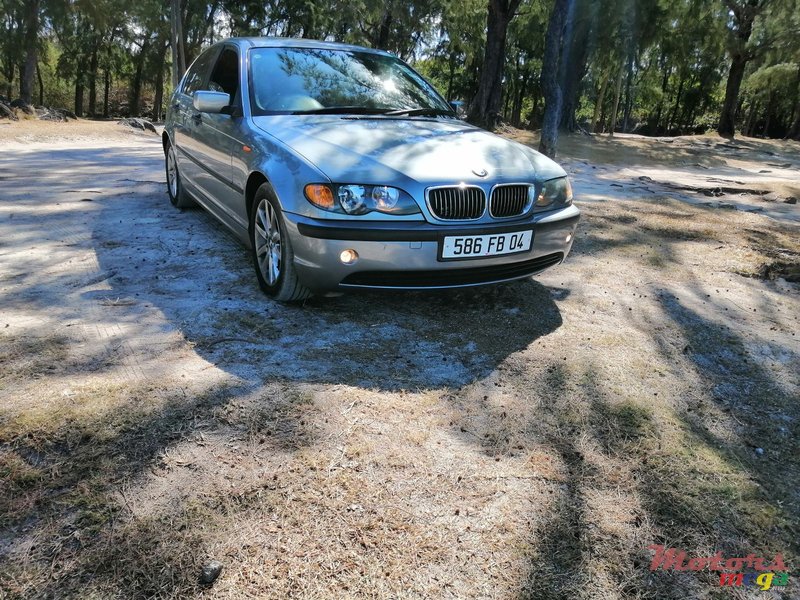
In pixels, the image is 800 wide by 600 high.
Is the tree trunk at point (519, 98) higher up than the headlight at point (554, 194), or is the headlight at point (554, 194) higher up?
the tree trunk at point (519, 98)

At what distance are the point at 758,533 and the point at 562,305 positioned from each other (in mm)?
2156

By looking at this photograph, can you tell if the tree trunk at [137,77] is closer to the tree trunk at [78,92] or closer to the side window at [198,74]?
the tree trunk at [78,92]

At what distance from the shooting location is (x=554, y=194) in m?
3.91

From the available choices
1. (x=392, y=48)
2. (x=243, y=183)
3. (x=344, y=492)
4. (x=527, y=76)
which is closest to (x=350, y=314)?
(x=243, y=183)

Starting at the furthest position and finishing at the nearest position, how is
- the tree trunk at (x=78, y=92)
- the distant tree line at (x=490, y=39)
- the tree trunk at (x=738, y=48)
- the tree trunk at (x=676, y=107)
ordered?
1. the tree trunk at (x=676, y=107)
2. the tree trunk at (x=78, y=92)
3. the tree trunk at (x=738, y=48)
4. the distant tree line at (x=490, y=39)

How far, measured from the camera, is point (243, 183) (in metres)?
4.09

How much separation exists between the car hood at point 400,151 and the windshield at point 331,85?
0.22 metres

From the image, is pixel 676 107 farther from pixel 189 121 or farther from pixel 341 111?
pixel 341 111

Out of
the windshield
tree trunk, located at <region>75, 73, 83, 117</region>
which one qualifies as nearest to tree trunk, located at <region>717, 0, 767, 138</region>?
the windshield

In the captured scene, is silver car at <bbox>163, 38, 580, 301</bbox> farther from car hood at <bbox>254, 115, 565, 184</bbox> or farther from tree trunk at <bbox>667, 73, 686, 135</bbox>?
tree trunk at <bbox>667, 73, 686, 135</bbox>

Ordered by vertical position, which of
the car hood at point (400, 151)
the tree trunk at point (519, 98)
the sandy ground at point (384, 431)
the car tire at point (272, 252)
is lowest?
the sandy ground at point (384, 431)

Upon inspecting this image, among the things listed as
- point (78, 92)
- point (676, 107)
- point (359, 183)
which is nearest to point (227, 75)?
point (359, 183)

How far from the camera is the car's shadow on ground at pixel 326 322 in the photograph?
10.1ft

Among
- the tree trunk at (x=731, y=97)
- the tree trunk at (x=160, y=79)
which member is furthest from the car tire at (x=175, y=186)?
the tree trunk at (x=160, y=79)
